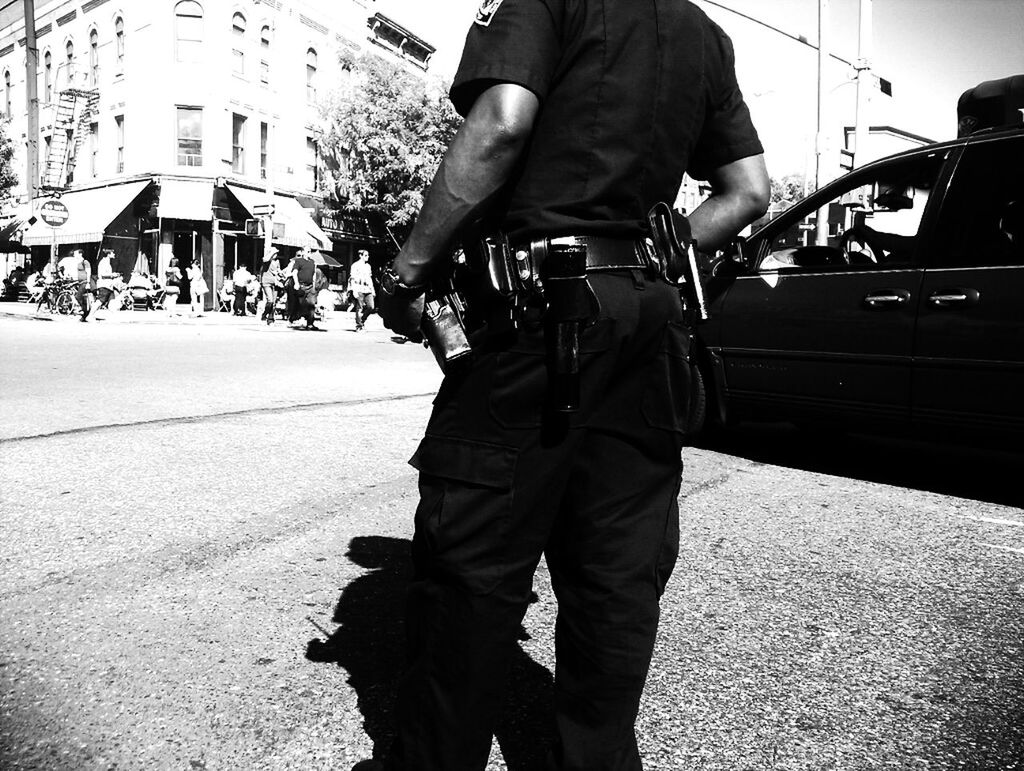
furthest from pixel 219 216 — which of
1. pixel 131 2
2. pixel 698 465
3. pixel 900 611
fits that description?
pixel 900 611

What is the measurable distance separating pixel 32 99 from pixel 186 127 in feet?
17.4

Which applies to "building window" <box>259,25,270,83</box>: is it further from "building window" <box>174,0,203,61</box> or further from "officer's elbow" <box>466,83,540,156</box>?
"officer's elbow" <box>466,83,540,156</box>

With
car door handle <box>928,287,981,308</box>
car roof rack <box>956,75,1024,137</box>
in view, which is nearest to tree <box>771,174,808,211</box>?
car roof rack <box>956,75,1024,137</box>

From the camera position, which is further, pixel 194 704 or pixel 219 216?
pixel 219 216

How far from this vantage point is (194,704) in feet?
7.19

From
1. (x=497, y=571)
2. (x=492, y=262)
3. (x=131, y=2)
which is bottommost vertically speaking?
(x=497, y=571)

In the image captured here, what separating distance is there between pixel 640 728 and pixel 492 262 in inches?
48.0

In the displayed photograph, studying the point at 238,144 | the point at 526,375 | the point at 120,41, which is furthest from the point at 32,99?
the point at 526,375

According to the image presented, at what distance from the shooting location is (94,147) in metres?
31.6

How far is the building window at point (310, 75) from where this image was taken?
33188 mm

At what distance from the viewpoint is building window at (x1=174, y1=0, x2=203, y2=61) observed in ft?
95.8

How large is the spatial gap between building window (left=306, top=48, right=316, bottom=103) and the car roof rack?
3028cm

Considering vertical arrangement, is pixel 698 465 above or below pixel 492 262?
below

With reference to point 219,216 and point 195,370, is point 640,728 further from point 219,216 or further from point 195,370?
point 219,216
